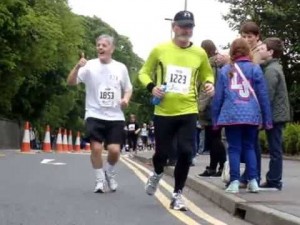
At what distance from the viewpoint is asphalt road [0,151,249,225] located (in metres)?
7.52

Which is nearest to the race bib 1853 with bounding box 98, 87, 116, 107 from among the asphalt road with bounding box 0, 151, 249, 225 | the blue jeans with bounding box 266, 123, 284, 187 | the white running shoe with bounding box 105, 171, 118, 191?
the white running shoe with bounding box 105, 171, 118, 191

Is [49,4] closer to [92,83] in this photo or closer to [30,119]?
[30,119]

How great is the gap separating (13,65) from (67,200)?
32.2 metres

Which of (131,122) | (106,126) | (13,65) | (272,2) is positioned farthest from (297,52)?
(106,126)

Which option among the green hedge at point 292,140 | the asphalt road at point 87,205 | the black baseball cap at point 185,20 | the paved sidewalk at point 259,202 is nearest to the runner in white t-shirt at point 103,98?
the asphalt road at point 87,205

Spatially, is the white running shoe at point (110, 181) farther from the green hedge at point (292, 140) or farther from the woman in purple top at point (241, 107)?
the green hedge at point (292, 140)

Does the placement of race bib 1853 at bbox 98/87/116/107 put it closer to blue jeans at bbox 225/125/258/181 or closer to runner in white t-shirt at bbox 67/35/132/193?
runner in white t-shirt at bbox 67/35/132/193

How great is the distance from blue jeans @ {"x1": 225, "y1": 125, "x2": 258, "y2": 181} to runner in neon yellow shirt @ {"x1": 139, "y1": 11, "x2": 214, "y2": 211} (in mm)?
833

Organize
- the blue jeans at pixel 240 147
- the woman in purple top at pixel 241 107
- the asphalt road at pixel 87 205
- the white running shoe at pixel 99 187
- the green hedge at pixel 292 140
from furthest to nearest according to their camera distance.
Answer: the green hedge at pixel 292 140, the white running shoe at pixel 99 187, the blue jeans at pixel 240 147, the woman in purple top at pixel 241 107, the asphalt road at pixel 87 205

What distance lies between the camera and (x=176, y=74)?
27.2ft

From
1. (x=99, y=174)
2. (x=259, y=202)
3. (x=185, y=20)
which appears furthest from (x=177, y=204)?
(x=185, y=20)

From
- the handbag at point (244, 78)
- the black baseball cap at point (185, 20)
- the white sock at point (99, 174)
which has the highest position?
the black baseball cap at point (185, 20)

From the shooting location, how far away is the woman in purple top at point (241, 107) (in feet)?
29.4

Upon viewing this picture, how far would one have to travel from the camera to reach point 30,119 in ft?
194
